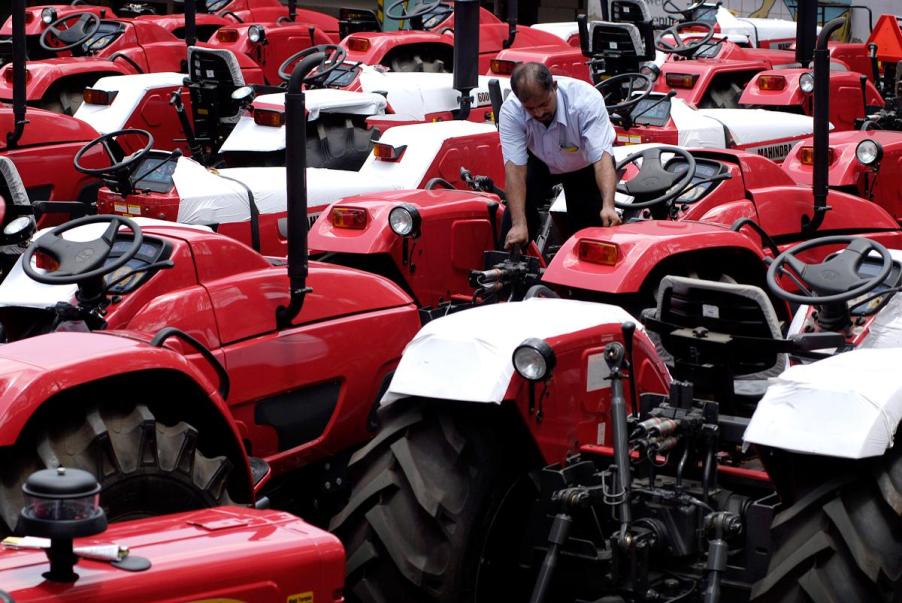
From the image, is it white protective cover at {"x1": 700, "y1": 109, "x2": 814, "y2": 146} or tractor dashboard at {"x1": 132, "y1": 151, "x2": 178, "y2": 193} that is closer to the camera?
tractor dashboard at {"x1": 132, "y1": 151, "x2": 178, "y2": 193}

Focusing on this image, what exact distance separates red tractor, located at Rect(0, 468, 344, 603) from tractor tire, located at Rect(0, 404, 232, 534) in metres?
0.39

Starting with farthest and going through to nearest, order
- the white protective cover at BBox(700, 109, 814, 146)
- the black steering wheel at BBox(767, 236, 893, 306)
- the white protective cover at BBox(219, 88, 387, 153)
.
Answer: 1. the white protective cover at BBox(700, 109, 814, 146)
2. the white protective cover at BBox(219, 88, 387, 153)
3. the black steering wheel at BBox(767, 236, 893, 306)

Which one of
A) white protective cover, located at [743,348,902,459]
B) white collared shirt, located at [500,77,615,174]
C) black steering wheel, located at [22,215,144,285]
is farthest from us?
white collared shirt, located at [500,77,615,174]

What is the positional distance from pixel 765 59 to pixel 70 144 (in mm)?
6176

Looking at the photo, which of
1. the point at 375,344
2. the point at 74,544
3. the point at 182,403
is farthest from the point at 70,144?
the point at 74,544

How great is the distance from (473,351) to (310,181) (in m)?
4.11

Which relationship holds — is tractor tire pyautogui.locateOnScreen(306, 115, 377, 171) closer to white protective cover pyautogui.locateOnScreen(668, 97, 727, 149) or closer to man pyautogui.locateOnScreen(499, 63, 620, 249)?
white protective cover pyautogui.locateOnScreen(668, 97, 727, 149)

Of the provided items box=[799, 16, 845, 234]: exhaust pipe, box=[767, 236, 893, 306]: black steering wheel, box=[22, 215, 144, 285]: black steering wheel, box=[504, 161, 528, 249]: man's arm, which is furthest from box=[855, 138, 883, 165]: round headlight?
box=[22, 215, 144, 285]: black steering wheel

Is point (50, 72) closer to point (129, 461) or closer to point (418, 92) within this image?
point (418, 92)

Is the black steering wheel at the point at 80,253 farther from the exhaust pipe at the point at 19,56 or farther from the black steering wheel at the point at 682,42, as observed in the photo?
the black steering wheel at the point at 682,42

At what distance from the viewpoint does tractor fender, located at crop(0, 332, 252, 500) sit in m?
3.59

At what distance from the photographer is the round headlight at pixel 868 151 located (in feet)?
28.0

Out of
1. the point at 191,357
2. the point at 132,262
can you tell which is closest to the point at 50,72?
the point at 132,262

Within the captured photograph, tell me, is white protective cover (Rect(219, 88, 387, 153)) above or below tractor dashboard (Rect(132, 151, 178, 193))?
below
